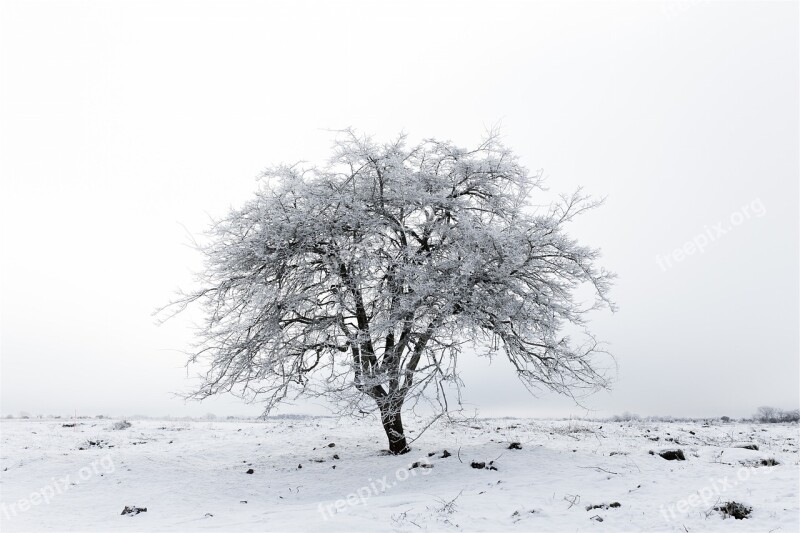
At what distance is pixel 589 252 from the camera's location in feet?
45.4

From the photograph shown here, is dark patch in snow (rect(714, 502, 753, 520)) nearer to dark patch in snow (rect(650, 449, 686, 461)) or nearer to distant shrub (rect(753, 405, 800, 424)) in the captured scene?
dark patch in snow (rect(650, 449, 686, 461))

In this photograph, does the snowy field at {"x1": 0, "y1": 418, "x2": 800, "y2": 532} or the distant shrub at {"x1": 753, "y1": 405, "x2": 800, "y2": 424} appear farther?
the distant shrub at {"x1": 753, "y1": 405, "x2": 800, "y2": 424}

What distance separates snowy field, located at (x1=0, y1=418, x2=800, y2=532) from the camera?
8828 millimetres

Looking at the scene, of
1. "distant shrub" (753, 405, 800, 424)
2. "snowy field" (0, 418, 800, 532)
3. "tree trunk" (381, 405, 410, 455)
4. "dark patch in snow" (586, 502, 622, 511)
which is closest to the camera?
"snowy field" (0, 418, 800, 532)

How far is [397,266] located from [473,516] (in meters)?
6.13

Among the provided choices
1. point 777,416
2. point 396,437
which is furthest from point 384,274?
point 777,416

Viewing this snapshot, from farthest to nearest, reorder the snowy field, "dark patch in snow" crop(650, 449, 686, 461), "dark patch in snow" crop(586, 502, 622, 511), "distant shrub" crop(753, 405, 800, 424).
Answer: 1. "distant shrub" crop(753, 405, 800, 424)
2. "dark patch in snow" crop(650, 449, 686, 461)
3. "dark patch in snow" crop(586, 502, 622, 511)
4. the snowy field

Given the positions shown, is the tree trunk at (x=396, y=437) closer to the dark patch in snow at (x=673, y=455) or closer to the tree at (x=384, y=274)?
the tree at (x=384, y=274)

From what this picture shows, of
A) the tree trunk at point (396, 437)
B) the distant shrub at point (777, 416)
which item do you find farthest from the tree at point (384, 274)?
the distant shrub at point (777, 416)

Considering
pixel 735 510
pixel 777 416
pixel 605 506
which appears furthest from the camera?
pixel 777 416

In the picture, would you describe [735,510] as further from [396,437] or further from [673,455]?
[396,437]

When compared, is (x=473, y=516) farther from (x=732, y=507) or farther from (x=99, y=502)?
(x=99, y=502)

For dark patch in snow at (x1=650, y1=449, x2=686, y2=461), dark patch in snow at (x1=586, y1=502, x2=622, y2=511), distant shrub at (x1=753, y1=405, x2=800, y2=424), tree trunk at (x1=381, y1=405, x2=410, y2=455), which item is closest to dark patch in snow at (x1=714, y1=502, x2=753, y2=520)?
dark patch in snow at (x1=586, y1=502, x2=622, y2=511)

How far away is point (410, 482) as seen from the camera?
12.1 meters
